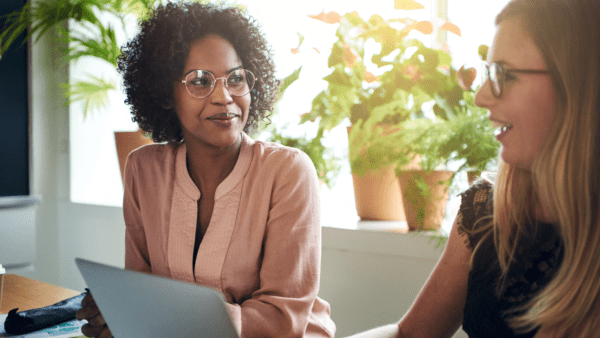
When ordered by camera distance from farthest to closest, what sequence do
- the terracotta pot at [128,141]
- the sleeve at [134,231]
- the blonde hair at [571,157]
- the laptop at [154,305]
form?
the terracotta pot at [128,141] → the sleeve at [134,231] → the blonde hair at [571,157] → the laptop at [154,305]

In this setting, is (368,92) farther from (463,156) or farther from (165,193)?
(165,193)

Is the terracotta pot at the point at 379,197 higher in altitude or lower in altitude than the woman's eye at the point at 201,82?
lower

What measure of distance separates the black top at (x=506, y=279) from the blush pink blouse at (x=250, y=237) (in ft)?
1.25

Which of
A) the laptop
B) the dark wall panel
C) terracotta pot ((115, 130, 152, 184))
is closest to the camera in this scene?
the laptop

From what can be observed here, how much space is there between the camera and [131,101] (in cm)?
156

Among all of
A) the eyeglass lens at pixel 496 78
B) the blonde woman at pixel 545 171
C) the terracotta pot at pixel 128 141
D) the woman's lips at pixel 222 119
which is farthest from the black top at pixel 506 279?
the terracotta pot at pixel 128 141

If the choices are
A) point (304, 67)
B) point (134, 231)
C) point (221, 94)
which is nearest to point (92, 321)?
point (134, 231)

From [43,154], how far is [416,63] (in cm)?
274

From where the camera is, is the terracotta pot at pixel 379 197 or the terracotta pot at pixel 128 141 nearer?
the terracotta pot at pixel 379 197

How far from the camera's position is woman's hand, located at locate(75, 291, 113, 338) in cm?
109

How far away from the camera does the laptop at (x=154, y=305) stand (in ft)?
1.90

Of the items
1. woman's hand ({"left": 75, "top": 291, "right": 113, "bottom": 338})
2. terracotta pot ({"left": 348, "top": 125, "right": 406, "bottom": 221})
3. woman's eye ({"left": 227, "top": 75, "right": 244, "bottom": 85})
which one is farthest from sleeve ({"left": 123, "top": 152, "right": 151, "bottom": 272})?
terracotta pot ({"left": 348, "top": 125, "right": 406, "bottom": 221})

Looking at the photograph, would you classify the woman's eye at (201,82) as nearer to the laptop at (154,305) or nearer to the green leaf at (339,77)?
the green leaf at (339,77)

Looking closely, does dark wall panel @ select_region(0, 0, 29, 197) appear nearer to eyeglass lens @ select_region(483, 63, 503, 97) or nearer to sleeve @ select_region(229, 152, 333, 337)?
sleeve @ select_region(229, 152, 333, 337)
